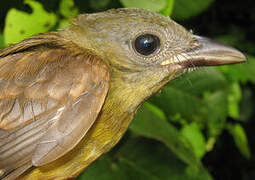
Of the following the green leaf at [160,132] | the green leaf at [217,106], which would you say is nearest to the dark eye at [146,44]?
the green leaf at [160,132]

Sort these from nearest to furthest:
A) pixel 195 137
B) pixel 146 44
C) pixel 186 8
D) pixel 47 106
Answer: pixel 47 106 < pixel 146 44 < pixel 186 8 < pixel 195 137

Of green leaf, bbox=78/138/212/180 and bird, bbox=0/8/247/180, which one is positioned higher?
bird, bbox=0/8/247/180

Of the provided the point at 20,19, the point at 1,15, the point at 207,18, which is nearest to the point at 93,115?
the point at 20,19

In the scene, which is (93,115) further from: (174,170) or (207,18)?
(207,18)

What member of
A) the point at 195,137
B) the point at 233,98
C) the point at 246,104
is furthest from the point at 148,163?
the point at 246,104

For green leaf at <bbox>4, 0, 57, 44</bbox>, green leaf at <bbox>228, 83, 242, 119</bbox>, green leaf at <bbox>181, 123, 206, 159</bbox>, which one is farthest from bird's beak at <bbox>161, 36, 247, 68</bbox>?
green leaf at <bbox>228, 83, 242, 119</bbox>

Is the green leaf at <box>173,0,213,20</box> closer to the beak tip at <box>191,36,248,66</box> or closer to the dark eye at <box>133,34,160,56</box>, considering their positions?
the beak tip at <box>191,36,248,66</box>

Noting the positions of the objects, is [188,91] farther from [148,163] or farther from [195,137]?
[148,163]

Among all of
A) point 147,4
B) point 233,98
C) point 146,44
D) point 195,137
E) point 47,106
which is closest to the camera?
point 47,106
